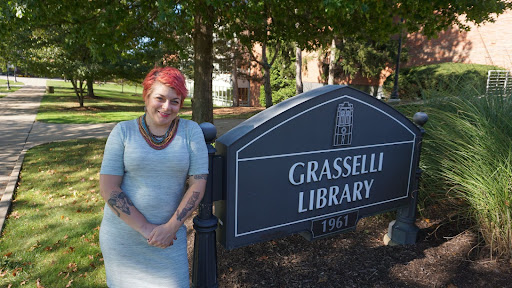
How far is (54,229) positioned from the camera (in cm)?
414

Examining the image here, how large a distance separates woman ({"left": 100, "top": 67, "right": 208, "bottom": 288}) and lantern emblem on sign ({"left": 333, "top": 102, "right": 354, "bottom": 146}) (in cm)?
119

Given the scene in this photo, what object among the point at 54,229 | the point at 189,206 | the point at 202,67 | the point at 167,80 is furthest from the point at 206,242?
the point at 202,67

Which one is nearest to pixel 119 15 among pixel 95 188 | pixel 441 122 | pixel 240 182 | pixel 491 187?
pixel 95 188

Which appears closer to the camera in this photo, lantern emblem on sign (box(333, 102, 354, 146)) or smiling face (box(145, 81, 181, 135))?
smiling face (box(145, 81, 181, 135))

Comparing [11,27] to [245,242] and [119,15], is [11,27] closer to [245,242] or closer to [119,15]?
[119,15]

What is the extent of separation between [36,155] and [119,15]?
4.37 metres

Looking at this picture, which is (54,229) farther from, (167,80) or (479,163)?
(479,163)

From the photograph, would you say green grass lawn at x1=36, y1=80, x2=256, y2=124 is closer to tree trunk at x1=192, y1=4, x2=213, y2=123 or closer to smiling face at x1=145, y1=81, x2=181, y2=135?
tree trunk at x1=192, y1=4, x2=213, y2=123

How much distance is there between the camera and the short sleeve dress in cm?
169

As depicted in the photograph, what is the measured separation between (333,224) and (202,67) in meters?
4.42

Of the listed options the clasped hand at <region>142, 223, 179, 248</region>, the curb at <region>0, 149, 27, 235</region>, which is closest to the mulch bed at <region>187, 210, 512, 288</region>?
the clasped hand at <region>142, 223, 179, 248</region>

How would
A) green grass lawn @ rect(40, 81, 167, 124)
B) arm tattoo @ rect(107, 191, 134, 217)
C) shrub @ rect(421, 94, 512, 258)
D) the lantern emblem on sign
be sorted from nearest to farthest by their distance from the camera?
arm tattoo @ rect(107, 191, 134, 217), the lantern emblem on sign, shrub @ rect(421, 94, 512, 258), green grass lawn @ rect(40, 81, 167, 124)

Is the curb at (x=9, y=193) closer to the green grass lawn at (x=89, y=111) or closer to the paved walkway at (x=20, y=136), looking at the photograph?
the paved walkway at (x=20, y=136)

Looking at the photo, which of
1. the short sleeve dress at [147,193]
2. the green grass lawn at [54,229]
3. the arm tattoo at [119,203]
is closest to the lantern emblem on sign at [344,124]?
the short sleeve dress at [147,193]
